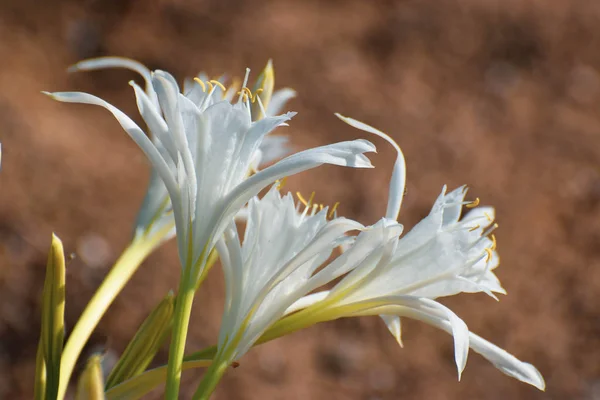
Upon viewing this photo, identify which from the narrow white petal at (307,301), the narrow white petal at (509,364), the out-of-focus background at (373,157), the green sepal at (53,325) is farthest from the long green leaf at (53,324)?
the out-of-focus background at (373,157)

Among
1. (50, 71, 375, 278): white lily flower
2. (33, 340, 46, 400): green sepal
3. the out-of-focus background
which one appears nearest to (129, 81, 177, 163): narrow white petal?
(50, 71, 375, 278): white lily flower

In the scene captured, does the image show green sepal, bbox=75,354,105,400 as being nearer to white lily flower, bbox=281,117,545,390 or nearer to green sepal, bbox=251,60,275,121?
white lily flower, bbox=281,117,545,390

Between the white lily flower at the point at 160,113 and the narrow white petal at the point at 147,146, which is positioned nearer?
the narrow white petal at the point at 147,146

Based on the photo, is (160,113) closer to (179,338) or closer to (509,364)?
(179,338)

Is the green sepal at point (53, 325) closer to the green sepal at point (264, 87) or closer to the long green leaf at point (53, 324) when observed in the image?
the long green leaf at point (53, 324)

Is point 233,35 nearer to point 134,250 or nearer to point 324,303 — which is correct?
point 134,250

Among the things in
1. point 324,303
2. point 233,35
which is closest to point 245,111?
point 324,303
